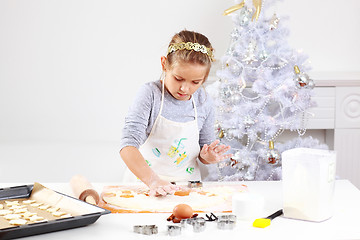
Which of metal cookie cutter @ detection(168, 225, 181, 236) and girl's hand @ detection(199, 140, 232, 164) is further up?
girl's hand @ detection(199, 140, 232, 164)

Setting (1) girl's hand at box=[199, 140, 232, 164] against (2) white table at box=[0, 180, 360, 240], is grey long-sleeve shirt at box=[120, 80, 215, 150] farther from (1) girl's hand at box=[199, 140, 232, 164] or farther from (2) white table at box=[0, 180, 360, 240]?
(2) white table at box=[0, 180, 360, 240]

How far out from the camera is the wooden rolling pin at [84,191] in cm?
151

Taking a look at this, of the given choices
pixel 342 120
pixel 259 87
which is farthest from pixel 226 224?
pixel 342 120

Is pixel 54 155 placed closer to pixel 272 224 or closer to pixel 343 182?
pixel 343 182

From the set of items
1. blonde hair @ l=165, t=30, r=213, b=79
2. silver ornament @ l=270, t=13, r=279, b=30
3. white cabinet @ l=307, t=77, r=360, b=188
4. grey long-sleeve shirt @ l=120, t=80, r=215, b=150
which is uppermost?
silver ornament @ l=270, t=13, r=279, b=30

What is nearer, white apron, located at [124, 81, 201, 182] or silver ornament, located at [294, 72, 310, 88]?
white apron, located at [124, 81, 201, 182]

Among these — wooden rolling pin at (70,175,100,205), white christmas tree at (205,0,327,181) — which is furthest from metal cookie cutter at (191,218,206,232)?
white christmas tree at (205,0,327,181)

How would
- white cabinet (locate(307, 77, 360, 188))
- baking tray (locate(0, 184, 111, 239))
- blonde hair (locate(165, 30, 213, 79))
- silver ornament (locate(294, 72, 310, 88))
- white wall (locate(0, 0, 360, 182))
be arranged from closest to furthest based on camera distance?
1. baking tray (locate(0, 184, 111, 239))
2. blonde hair (locate(165, 30, 213, 79))
3. silver ornament (locate(294, 72, 310, 88))
4. white cabinet (locate(307, 77, 360, 188))
5. white wall (locate(0, 0, 360, 182))

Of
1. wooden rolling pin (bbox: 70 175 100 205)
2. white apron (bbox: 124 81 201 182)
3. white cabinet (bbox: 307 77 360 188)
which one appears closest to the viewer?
wooden rolling pin (bbox: 70 175 100 205)

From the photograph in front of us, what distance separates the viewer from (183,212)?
4.45 ft

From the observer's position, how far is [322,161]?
1.31m

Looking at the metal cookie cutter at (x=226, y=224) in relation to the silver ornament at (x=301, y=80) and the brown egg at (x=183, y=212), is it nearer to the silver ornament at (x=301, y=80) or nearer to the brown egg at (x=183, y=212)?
the brown egg at (x=183, y=212)

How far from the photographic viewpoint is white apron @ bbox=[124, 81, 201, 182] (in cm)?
203

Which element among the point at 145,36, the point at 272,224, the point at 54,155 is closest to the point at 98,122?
the point at 54,155
